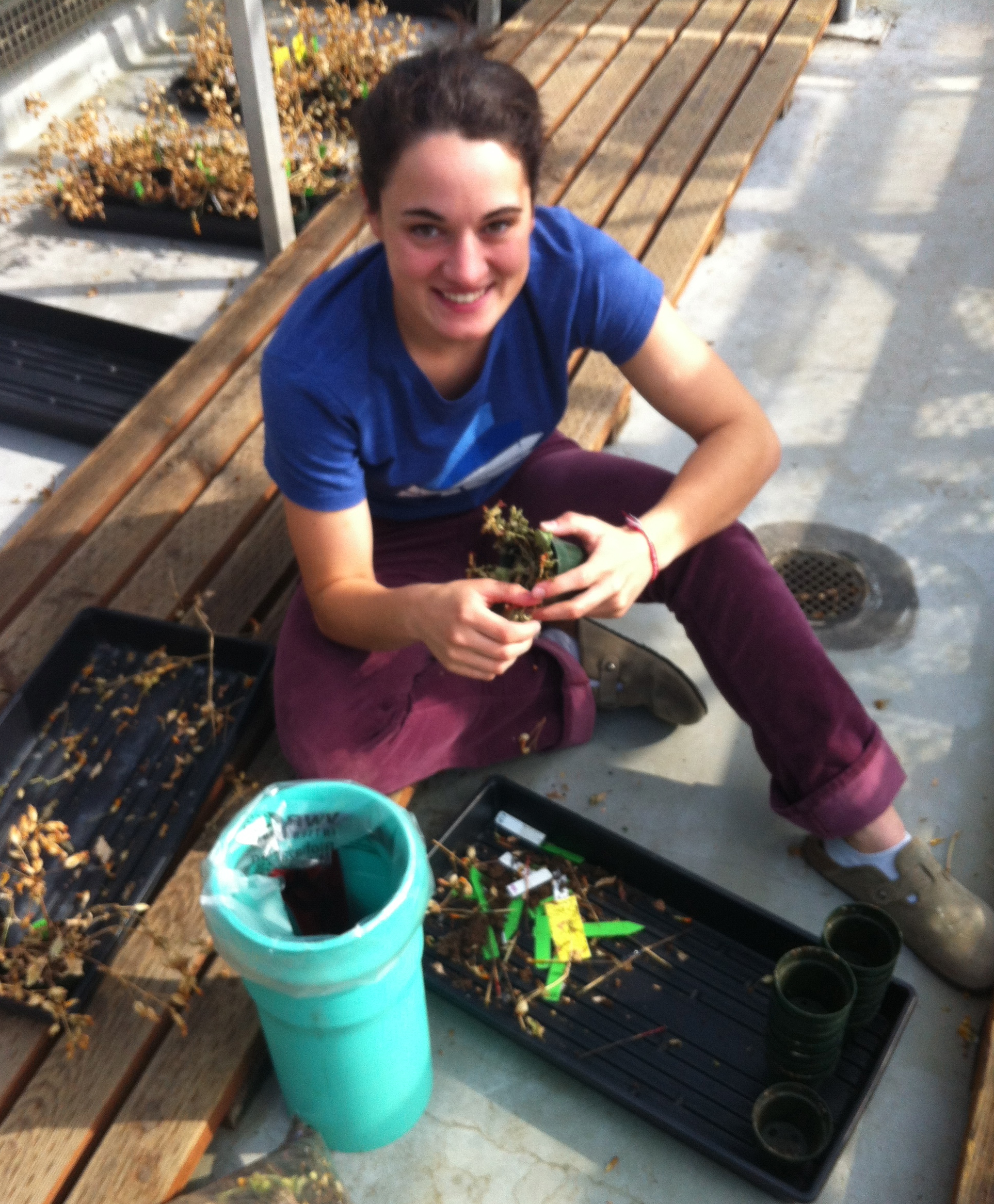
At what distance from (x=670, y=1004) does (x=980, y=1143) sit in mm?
490

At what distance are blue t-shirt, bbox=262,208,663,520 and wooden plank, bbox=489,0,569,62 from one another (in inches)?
92.4

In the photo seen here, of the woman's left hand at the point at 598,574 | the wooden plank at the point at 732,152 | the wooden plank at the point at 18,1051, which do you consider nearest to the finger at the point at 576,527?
the woman's left hand at the point at 598,574

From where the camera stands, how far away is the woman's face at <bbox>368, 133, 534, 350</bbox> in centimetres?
154

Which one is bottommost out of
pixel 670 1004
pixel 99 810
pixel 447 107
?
pixel 670 1004

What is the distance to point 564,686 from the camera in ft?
7.04

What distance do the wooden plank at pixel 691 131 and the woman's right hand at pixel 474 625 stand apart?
1.84 metres

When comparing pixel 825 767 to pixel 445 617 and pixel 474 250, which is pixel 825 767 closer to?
pixel 445 617

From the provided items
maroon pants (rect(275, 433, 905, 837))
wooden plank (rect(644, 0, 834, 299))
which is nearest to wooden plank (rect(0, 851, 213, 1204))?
maroon pants (rect(275, 433, 905, 837))

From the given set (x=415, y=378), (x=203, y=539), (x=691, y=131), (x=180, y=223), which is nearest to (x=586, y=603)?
(x=415, y=378)

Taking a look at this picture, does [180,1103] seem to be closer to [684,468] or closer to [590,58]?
[684,468]

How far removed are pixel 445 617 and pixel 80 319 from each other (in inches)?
77.4

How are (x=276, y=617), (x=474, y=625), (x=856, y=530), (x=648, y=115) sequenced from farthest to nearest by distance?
(x=648, y=115) < (x=856, y=530) < (x=276, y=617) < (x=474, y=625)

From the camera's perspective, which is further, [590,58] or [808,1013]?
[590,58]

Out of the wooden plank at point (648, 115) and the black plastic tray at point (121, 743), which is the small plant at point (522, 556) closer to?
the black plastic tray at point (121, 743)
